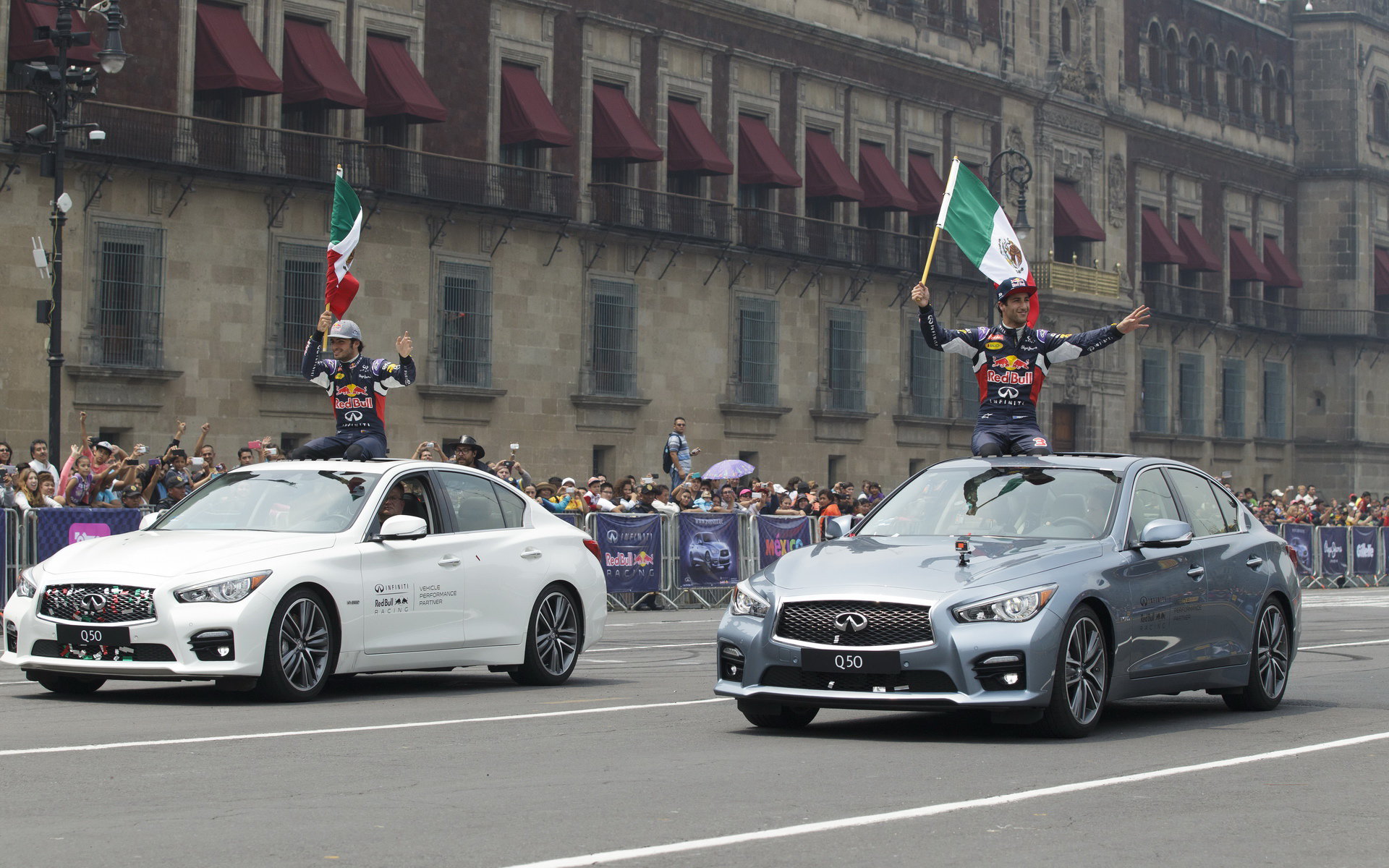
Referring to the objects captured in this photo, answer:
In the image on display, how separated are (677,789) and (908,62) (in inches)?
1701

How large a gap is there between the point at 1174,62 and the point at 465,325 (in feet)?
104

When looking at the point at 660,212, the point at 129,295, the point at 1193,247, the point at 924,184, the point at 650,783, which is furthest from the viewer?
the point at 1193,247

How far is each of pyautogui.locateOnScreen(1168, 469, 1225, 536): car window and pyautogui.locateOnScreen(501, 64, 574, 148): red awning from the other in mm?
27612

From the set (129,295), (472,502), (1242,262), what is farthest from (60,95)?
(1242,262)

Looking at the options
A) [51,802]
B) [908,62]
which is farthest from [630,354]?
[51,802]

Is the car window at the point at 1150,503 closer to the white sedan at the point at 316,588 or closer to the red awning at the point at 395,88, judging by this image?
the white sedan at the point at 316,588

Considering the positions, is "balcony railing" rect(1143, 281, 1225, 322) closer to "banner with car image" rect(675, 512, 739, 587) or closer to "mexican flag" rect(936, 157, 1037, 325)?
"banner with car image" rect(675, 512, 739, 587)

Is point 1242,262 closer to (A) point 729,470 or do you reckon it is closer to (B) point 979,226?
(A) point 729,470

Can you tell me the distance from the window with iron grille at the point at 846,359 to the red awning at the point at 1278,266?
2297cm

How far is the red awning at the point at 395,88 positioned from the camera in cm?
3628

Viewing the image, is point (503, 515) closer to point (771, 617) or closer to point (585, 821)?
point (771, 617)

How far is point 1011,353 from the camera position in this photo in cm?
1427

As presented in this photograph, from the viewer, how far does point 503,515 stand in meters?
13.9

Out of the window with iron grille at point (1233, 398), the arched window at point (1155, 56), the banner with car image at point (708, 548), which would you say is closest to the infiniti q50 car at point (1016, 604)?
the banner with car image at point (708, 548)
